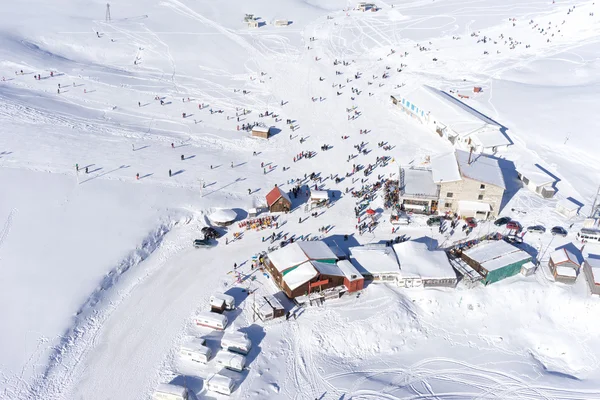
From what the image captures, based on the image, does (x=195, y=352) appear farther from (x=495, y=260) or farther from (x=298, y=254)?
(x=495, y=260)

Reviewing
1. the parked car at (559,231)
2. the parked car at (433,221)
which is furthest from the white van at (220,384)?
the parked car at (559,231)

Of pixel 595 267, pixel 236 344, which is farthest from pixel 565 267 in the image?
pixel 236 344

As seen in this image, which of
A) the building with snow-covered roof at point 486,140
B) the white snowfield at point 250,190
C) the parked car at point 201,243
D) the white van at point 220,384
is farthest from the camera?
the building with snow-covered roof at point 486,140

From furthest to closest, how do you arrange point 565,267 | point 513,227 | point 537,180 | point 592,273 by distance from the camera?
point 537,180 → point 513,227 → point 565,267 → point 592,273

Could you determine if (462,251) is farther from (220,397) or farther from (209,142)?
(209,142)

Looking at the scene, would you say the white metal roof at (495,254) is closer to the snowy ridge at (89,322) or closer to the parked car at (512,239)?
the parked car at (512,239)

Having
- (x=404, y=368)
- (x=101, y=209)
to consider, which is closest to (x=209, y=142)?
(x=101, y=209)
